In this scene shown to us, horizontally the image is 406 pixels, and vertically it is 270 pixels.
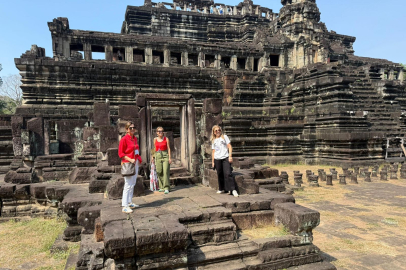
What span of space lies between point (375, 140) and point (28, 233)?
602 inches

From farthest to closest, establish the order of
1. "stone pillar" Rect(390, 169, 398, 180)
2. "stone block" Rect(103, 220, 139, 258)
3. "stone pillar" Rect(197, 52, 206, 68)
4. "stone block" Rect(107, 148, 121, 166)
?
1. "stone pillar" Rect(197, 52, 206, 68)
2. "stone pillar" Rect(390, 169, 398, 180)
3. "stone block" Rect(107, 148, 121, 166)
4. "stone block" Rect(103, 220, 139, 258)

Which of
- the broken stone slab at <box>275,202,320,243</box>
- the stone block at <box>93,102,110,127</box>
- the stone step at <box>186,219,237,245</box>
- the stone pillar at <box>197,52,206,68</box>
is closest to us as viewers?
the stone step at <box>186,219,237,245</box>

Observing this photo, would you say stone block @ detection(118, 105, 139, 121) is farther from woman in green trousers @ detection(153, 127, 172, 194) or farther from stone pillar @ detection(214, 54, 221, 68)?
stone pillar @ detection(214, 54, 221, 68)

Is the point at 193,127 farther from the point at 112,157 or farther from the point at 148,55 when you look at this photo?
the point at 148,55

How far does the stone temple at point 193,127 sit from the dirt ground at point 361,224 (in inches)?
32.7

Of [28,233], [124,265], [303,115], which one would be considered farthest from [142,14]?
[124,265]

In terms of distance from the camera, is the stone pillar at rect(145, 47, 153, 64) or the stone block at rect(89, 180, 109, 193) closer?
the stone block at rect(89, 180, 109, 193)

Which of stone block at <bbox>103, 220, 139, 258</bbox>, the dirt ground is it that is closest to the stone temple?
stone block at <bbox>103, 220, 139, 258</bbox>

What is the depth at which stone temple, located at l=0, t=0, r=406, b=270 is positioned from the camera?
400cm

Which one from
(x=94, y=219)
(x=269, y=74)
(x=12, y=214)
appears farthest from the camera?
(x=269, y=74)

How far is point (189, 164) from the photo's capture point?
7.27 metres

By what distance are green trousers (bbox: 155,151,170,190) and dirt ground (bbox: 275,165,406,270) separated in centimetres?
329

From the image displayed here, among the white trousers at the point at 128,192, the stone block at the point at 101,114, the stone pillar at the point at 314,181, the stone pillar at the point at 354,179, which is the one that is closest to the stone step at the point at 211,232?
the white trousers at the point at 128,192

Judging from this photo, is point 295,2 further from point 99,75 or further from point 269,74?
point 99,75
